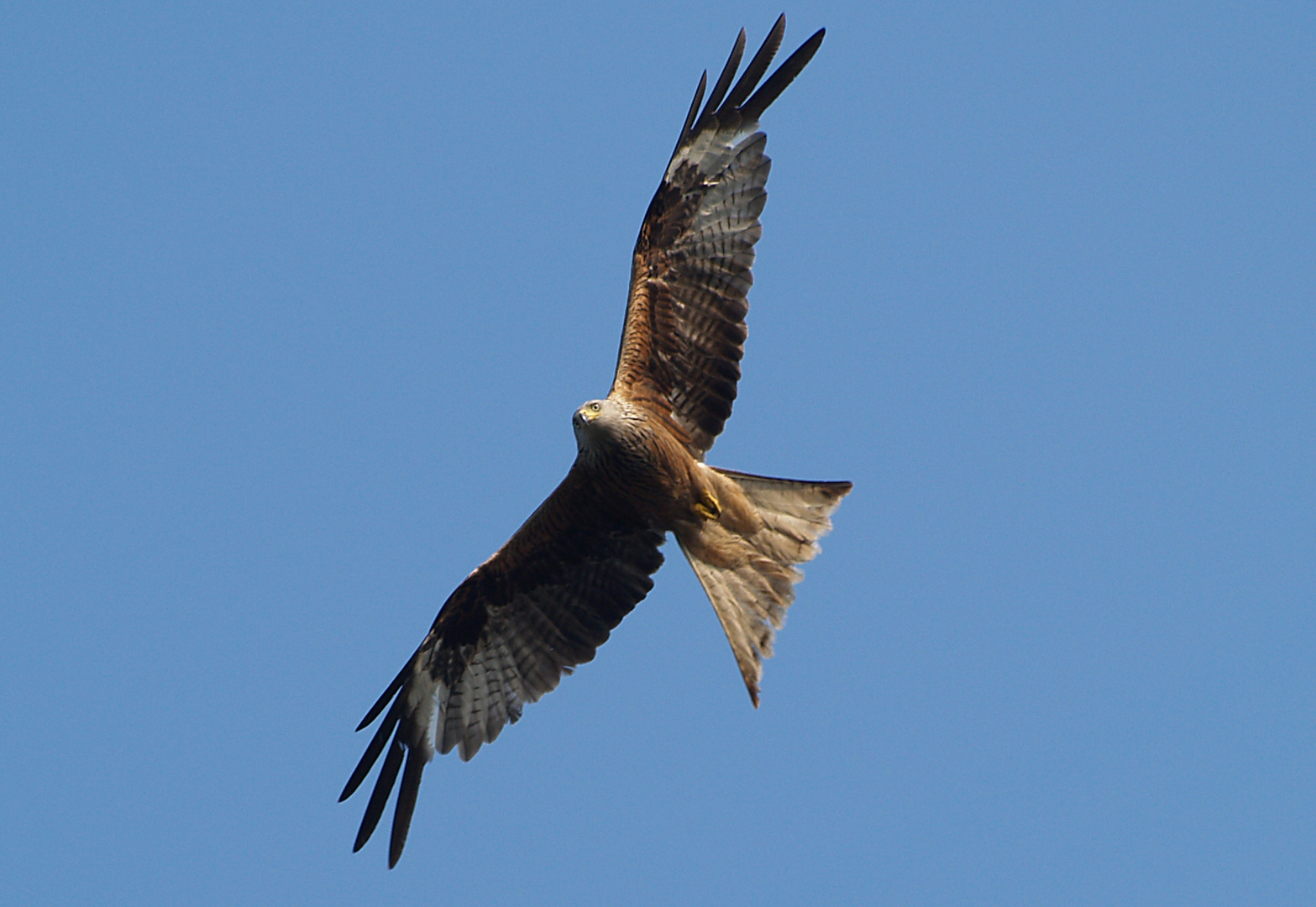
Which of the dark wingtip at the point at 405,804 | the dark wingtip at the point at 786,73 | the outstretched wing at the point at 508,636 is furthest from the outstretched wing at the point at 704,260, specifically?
the dark wingtip at the point at 405,804

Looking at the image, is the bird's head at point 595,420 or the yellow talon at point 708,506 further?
the yellow talon at point 708,506

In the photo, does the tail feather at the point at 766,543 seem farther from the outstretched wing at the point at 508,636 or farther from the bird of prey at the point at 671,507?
the outstretched wing at the point at 508,636

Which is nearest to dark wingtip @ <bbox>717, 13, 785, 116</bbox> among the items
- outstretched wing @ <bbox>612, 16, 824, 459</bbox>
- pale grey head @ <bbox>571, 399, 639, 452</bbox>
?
outstretched wing @ <bbox>612, 16, 824, 459</bbox>

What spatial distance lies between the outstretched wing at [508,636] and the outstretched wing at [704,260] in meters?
0.79

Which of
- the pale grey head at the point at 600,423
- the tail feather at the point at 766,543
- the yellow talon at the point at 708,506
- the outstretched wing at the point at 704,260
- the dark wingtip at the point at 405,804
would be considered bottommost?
the dark wingtip at the point at 405,804

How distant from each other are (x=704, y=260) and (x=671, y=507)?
1.35 metres

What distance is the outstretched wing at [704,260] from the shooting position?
777cm

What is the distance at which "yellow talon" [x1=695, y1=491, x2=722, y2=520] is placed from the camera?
764cm

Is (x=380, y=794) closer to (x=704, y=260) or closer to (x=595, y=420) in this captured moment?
(x=595, y=420)

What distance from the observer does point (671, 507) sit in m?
7.69

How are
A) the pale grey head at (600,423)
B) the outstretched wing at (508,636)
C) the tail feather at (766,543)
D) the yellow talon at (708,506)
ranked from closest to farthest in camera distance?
the pale grey head at (600,423) < the yellow talon at (708,506) < the tail feather at (766,543) < the outstretched wing at (508,636)

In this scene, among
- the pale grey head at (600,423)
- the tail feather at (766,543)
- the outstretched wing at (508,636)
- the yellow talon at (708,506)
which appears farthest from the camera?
the outstretched wing at (508,636)

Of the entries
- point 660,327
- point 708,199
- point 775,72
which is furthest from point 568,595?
point 775,72

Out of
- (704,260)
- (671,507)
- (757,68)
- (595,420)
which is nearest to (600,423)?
(595,420)
